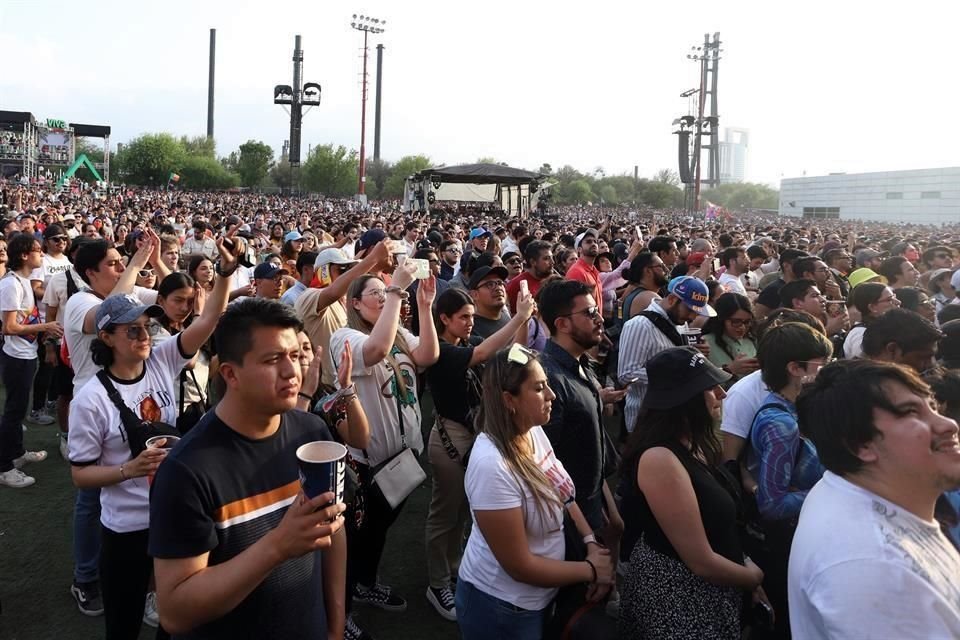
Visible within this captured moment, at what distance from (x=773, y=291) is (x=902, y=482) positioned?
4.58 m

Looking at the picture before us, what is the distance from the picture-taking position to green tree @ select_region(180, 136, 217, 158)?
88.4m

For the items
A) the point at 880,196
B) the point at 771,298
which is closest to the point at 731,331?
the point at 771,298

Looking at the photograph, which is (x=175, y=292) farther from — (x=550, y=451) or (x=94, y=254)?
(x=550, y=451)

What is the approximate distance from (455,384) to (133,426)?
5.54 feet

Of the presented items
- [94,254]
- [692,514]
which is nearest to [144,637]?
[94,254]

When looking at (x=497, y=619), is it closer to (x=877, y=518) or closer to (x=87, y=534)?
(x=877, y=518)

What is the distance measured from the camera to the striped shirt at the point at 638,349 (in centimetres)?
458

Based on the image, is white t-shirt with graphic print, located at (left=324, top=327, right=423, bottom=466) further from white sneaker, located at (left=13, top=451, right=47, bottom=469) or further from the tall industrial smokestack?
the tall industrial smokestack

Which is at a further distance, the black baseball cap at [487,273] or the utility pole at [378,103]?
the utility pole at [378,103]

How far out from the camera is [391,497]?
3.58 metres

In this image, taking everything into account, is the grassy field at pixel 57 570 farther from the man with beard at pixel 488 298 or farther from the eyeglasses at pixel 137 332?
the eyeglasses at pixel 137 332

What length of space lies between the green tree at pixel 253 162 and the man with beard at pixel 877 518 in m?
87.6

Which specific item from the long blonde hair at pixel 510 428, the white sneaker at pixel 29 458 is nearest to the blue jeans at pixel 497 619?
the long blonde hair at pixel 510 428

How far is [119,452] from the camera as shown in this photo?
2.97 m
